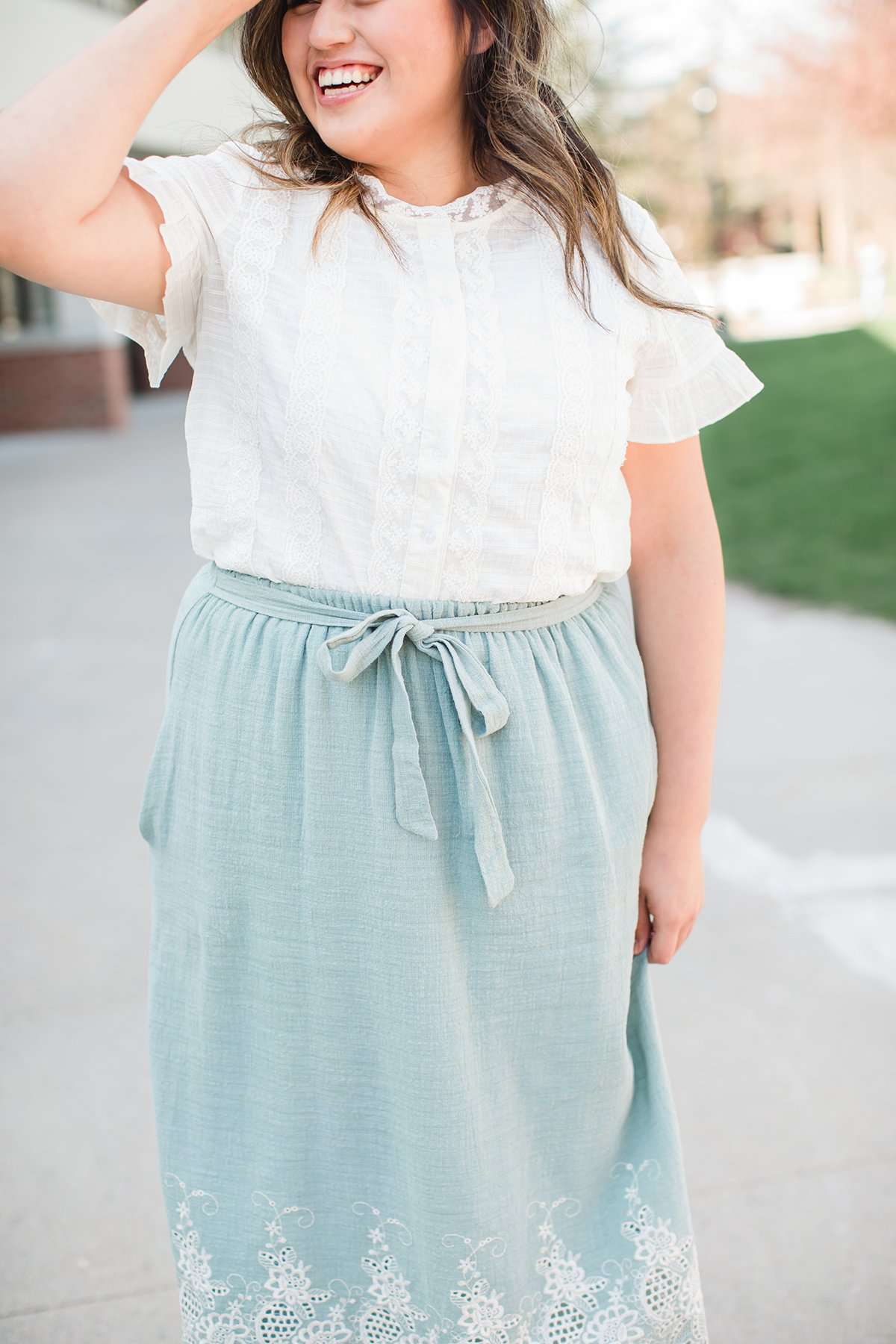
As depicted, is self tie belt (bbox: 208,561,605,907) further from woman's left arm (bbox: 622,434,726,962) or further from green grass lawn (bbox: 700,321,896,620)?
green grass lawn (bbox: 700,321,896,620)

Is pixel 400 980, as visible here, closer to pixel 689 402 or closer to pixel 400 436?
pixel 400 436

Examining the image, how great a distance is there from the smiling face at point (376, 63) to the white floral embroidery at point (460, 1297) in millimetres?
1254

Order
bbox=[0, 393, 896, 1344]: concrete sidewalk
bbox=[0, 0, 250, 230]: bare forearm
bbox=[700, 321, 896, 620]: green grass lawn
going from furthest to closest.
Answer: bbox=[700, 321, 896, 620]: green grass lawn → bbox=[0, 393, 896, 1344]: concrete sidewalk → bbox=[0, 0, 250, 230]: bare forearm

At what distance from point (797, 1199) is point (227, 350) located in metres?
1.89

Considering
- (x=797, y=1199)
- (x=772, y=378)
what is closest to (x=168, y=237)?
(x=797, y=1199)

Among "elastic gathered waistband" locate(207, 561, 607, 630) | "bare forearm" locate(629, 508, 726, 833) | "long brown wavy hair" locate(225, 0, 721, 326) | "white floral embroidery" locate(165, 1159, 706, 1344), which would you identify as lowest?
"white floral embroidery" locate(165, 1159, 706, 1344)

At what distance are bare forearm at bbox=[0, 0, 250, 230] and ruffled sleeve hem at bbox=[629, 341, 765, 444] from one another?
0.66m

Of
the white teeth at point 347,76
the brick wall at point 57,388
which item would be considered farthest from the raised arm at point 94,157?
the brick wall at point 57,388

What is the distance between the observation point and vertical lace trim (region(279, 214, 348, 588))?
1420 mm

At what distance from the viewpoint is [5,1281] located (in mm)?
2299

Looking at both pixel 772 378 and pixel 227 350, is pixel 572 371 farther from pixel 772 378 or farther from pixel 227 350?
pixel 772 378

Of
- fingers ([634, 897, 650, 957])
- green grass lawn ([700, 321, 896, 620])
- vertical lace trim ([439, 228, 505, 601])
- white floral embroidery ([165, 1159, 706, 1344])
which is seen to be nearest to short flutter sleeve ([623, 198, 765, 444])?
vertical lace trim ([439, 228, 505, 601])

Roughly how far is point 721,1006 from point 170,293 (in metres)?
2.22

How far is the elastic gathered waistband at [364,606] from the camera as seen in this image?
4.86 ft
